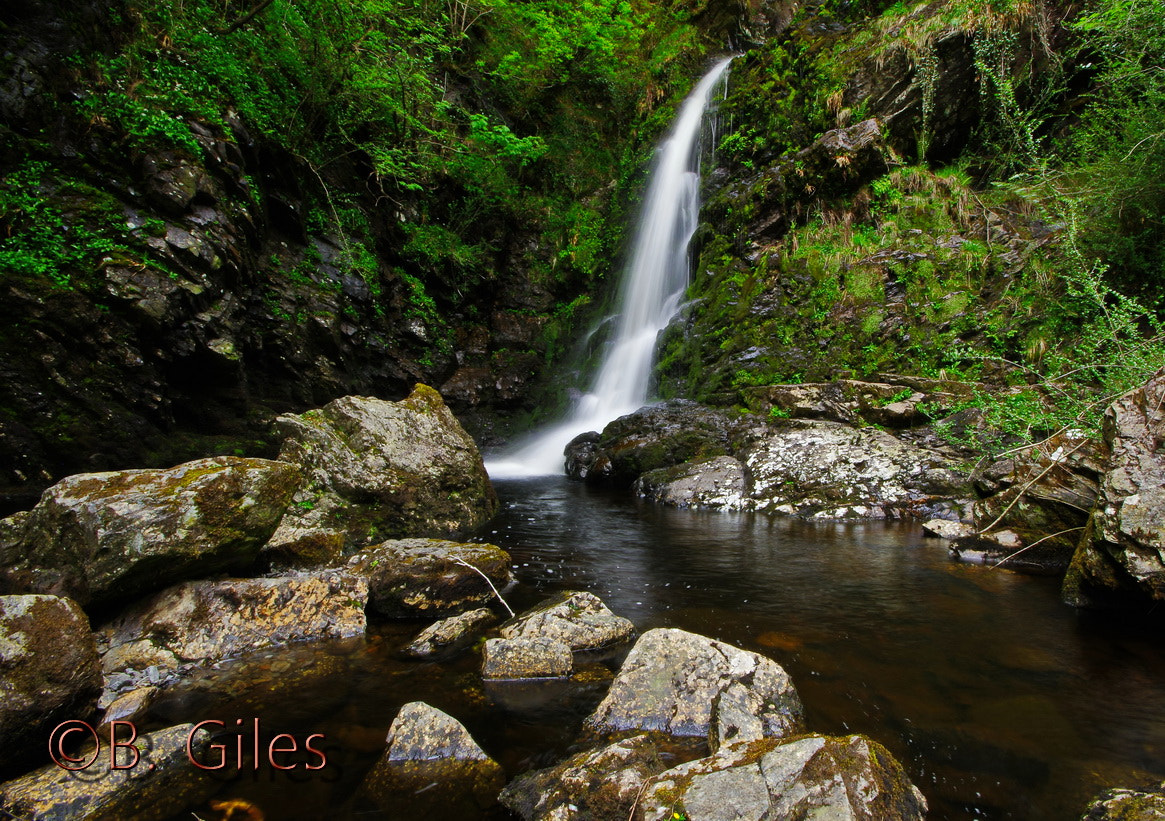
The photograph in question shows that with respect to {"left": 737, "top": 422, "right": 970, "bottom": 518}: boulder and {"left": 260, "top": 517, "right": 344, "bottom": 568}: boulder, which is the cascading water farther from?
{"left": 260, "top": 517, "right": 344, "bottom": 568}: boulder

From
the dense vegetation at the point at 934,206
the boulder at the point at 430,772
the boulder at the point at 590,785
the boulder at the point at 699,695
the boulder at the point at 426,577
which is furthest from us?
the dense vegetation at the point at 934,206

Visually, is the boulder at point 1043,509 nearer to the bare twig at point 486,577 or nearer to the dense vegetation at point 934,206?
the dense vegetation at point 934,206

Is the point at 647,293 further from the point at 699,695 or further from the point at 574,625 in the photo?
the point at 699,695

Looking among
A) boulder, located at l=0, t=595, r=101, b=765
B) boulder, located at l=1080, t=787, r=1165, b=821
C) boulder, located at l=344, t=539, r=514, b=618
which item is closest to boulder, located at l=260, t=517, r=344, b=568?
boulder, located at l=344, t=539, r=514, b=618

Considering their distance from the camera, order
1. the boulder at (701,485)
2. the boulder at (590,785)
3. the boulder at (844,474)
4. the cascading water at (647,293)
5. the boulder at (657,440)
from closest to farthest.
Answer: the boulder at (590,785), the boulder at (844,474), the boulder at (701,485), the boulder at (657,440), the cascading water at (647,293)

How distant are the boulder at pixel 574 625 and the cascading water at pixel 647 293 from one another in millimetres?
9113

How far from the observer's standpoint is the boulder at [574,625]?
3406 mm

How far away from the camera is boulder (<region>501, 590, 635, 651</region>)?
3.41m

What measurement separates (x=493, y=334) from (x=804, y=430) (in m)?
11.3

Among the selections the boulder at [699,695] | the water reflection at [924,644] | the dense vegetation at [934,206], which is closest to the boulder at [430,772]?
the boulder at [699,695]

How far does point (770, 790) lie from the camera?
1.68 meters

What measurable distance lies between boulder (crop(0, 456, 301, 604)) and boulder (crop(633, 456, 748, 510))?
6.58 metres

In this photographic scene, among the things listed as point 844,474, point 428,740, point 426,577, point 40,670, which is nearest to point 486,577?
point 426,577

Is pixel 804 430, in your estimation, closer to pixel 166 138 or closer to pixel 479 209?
pixel 166 138
